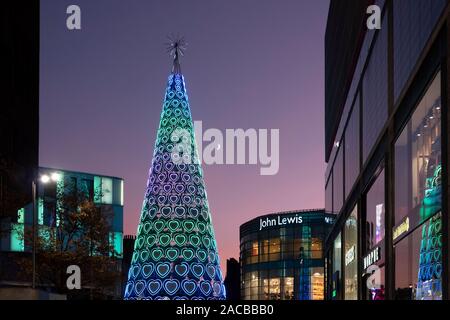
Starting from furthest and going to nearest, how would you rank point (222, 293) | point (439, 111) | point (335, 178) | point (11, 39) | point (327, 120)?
point (327, 120) < point (335, 178) < point (222, 293) < point (11, 39) < point (439, 111)

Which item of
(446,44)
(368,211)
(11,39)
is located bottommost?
(368,211)

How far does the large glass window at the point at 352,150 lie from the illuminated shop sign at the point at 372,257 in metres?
7.88

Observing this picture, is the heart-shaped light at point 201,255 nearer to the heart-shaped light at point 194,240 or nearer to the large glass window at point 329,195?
the heart-shaped light at point 194,240

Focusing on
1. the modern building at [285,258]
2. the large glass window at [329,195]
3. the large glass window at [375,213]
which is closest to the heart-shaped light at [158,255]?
the large glass window at [375,213]

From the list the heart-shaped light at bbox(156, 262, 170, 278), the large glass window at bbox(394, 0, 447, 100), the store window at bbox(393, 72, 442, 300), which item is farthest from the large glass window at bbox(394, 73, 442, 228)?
the heart-shaped light at bbox(156, 262, 170, 278)

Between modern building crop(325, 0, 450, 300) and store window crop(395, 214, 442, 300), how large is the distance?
0.04m

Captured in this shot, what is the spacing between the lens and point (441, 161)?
29.9 meters

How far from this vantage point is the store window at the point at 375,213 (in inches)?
1863

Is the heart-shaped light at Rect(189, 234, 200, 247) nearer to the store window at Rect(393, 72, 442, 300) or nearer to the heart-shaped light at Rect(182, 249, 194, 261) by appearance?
the heart-shaped light at Rect(182, 249, 194, 261)

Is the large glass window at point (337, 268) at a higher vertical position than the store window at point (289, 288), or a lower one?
higher

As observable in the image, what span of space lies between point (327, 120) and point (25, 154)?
52829mm

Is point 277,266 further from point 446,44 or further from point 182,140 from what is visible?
point 446,44
